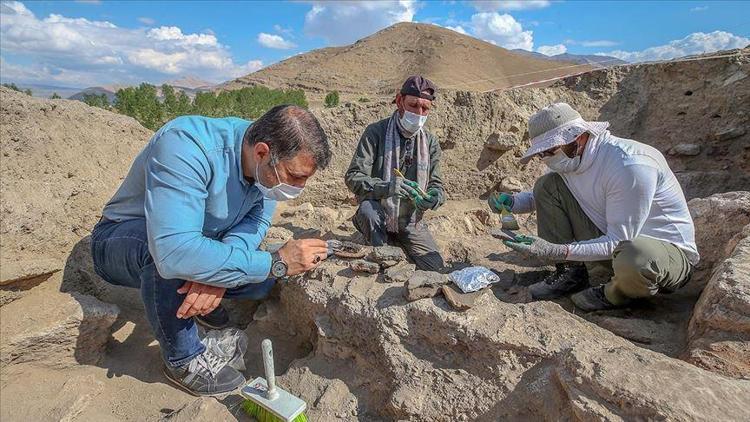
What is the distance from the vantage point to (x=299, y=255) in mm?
2107

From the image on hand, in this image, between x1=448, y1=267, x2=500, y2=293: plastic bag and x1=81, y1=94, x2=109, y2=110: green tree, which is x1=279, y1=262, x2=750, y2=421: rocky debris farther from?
x1=81, y1=94, x2=109, y2=110: green tree

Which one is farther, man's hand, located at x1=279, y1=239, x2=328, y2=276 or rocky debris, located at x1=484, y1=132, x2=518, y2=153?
rocky debris, located at x1=484, y1=132, x2=518, y2=153

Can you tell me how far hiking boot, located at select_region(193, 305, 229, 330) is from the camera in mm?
2434

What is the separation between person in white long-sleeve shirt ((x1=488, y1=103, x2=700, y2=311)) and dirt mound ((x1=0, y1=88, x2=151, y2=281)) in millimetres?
2825

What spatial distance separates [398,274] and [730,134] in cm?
455

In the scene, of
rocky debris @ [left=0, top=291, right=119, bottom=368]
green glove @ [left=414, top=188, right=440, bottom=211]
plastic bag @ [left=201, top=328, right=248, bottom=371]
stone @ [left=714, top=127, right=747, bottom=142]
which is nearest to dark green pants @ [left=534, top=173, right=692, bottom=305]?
green glove @ [left=414, top=188, right=440, bottom=211]

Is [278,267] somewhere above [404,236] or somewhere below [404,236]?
above

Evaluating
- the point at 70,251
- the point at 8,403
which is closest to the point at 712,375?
the point at 8,403

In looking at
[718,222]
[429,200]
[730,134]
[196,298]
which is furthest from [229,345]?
[730,134]

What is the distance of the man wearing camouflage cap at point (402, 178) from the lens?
10.5 feet

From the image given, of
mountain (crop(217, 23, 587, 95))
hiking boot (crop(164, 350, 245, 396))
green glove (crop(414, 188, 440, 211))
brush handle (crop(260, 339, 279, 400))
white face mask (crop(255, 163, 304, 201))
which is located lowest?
hiking boot (crop(164, 350, 245, 396))

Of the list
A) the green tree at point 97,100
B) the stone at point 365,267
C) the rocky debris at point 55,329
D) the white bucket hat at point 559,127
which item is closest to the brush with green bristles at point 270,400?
the stone at point 365,267

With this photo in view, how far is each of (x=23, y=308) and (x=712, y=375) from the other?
3134 millimetres

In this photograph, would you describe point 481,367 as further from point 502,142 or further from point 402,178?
point 502,142
